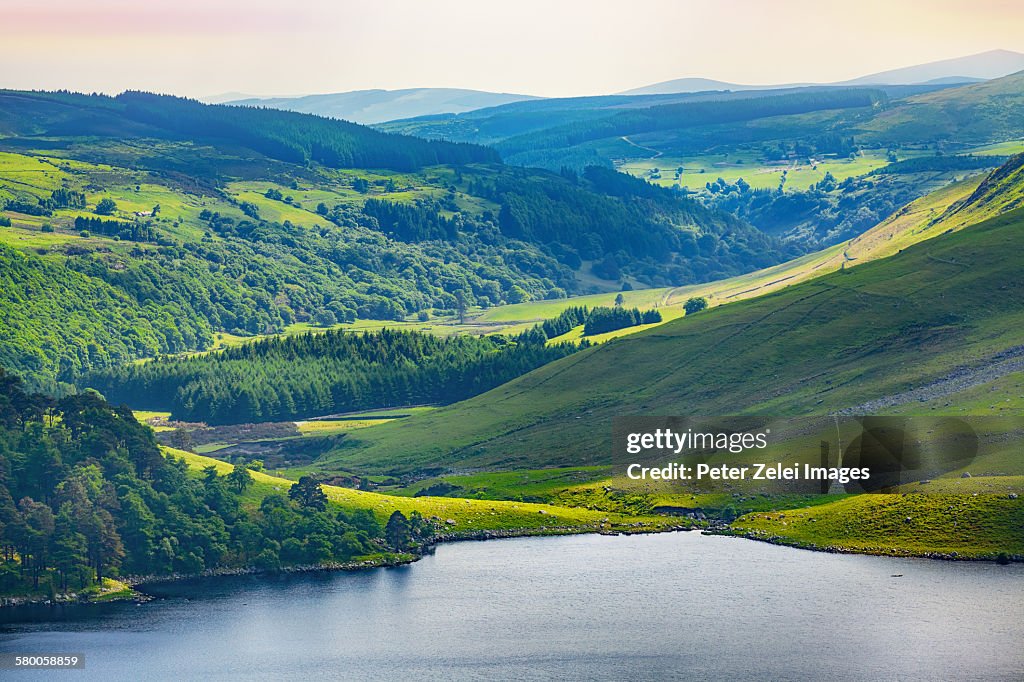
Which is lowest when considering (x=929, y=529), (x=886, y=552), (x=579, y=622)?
(x=579, y=622)

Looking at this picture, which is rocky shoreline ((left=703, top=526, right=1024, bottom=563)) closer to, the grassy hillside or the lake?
the grassy hillside

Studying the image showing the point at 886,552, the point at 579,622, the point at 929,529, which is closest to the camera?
the point at 579,622

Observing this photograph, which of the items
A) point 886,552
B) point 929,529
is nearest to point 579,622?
point 886,552

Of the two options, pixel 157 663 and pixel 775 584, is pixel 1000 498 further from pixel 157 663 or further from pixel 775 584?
pixel 157 663

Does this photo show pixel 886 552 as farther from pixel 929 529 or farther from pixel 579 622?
pixel 579 622

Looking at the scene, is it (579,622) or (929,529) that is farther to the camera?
(929,529)

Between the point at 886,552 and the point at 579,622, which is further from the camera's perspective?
the point at 886,552

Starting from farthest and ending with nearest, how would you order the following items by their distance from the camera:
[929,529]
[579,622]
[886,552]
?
[929,529]
[886,552]
[579,622]

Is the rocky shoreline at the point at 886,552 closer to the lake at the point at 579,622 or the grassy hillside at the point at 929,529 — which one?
the grassy hillside at the point at 929,529

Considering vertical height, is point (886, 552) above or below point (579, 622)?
above
